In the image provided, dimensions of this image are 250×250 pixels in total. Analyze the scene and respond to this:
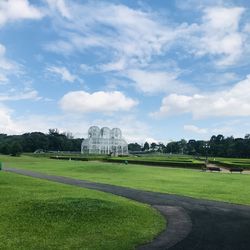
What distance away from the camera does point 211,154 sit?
129375mm

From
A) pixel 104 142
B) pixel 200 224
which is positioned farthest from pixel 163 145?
pixel 200 224

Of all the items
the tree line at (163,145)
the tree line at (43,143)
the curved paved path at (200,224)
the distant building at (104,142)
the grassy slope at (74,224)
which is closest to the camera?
the grassy slope at (74,224)

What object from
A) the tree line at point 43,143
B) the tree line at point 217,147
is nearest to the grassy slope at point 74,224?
the tree line at point 217,147

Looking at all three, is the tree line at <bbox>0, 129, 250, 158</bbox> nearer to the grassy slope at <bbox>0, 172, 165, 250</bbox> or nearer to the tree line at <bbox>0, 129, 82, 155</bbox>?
the tree line at <bbox>0, 129, 82, 155</bbox>

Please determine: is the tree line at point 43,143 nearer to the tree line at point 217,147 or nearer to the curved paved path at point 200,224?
the tree line at point 217,147

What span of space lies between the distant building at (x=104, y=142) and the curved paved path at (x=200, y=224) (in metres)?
116

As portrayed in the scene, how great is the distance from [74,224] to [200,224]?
157 inches

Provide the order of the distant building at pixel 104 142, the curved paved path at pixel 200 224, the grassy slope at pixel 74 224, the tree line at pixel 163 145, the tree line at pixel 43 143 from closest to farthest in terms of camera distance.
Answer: the grassy slope at pixel 74 224
the curved paved path at pixel 200 224
the tree line at pixel 163 145
the distant building at pixel 104 142
the tree line at pixel 43 143

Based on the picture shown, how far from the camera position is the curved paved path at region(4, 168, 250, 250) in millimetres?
10545

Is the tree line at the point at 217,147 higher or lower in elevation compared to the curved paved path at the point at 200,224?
higher

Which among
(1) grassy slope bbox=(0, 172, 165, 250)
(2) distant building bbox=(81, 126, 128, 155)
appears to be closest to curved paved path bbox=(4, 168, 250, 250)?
(1) grassy slope bbox=(0, 172, 165, 250)

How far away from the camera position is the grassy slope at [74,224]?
10.4 metres

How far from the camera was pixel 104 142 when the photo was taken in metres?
137

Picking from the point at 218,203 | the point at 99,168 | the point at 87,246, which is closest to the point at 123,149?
the point at 99,168
